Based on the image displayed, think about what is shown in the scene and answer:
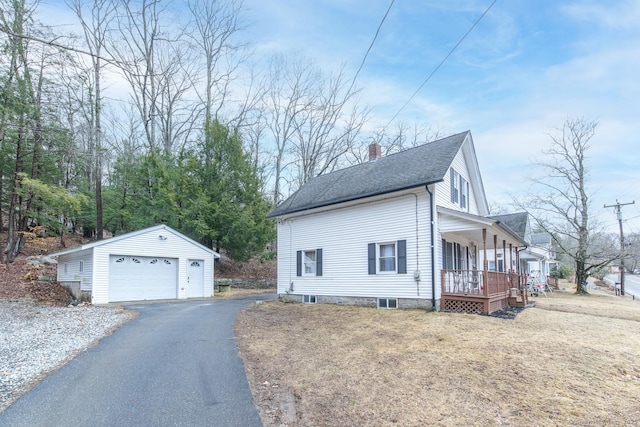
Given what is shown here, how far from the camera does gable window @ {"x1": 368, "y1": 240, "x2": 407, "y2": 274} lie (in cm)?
1236

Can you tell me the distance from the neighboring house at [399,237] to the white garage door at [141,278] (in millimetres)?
5427

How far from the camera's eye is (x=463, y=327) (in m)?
Answer: 8.52

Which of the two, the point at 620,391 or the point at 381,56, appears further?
the point at 381,56

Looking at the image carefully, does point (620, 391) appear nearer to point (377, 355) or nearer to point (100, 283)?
point (377, 355)

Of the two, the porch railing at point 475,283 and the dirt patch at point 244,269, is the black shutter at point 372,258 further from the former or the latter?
the dirt patch at point 244,269

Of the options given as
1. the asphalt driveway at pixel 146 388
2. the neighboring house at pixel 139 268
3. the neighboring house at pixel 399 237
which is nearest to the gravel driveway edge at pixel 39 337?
the asphalt driveway at pixel 146 388

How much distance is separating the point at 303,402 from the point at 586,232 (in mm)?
27565

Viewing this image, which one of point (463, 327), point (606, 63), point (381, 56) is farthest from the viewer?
point (606, 63)

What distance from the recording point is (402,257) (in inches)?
486

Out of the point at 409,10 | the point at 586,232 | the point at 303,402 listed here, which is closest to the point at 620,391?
the point at 303,402

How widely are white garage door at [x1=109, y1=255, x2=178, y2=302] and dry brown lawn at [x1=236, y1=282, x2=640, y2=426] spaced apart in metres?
9.86

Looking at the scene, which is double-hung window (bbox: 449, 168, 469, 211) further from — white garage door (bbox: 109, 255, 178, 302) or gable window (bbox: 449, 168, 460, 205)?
white garage door (bbox: 109, 255, 178, 302)

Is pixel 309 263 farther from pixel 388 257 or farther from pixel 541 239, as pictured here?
pixel 541 239

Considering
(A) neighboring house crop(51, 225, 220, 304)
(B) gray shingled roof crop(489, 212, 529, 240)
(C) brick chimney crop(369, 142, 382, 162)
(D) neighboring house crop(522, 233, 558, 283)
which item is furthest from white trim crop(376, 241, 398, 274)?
(D) neighboring house crop(522, 233, 558, 283)
